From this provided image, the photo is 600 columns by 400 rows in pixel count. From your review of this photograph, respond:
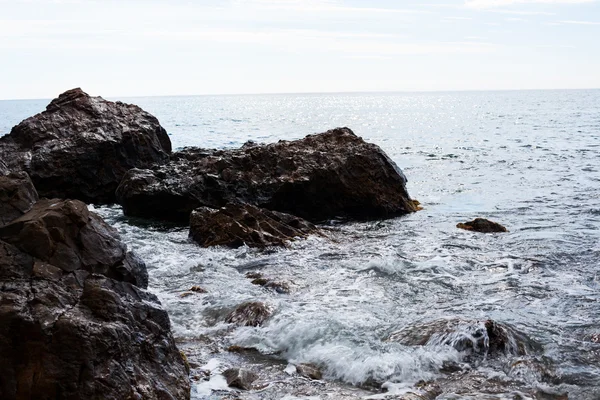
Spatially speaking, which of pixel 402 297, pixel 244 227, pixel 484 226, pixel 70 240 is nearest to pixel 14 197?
pixel 70 240

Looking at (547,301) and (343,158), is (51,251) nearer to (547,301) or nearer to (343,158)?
(547,301)

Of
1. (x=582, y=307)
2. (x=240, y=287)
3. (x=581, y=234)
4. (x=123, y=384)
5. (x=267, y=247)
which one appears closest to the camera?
(x=123, y=384)

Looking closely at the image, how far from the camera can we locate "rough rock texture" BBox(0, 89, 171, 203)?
55.1 ft

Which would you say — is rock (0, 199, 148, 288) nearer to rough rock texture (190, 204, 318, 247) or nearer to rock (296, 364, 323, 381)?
rock (296, 364, 323, 381)

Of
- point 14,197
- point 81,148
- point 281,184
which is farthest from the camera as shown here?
point 81,148

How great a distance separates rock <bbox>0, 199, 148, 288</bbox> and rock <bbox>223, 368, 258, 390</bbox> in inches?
59.7

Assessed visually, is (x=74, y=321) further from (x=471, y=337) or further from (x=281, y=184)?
(x=281, y=184)

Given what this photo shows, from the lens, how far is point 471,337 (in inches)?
296

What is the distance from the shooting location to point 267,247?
40.7ft

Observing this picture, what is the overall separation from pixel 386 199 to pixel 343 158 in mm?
1431

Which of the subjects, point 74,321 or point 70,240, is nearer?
point 74,321

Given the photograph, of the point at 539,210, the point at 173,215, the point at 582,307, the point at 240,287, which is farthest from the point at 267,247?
the point at 539,210

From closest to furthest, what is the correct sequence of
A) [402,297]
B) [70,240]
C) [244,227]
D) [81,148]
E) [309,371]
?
[70,240], [309,371], [402,297], [244,227], [81,148]

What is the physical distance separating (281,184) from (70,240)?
29.0 feet
